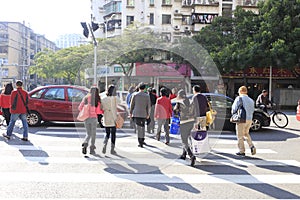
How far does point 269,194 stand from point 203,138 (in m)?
2.20

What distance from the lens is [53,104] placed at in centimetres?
1196

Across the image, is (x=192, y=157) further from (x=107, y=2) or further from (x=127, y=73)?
(x=107, y=2)

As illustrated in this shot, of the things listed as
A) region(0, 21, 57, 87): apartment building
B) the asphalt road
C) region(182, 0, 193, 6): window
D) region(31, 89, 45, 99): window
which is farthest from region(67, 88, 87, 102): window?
region(0, 21, 57, 87): apartment building

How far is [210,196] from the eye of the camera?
5.05 metres

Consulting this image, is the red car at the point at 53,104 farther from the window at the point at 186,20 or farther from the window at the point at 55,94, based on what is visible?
the window at the point at 186,20

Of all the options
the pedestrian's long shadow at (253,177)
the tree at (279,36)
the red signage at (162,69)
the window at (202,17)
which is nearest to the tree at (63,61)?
the red signage at (162,69)

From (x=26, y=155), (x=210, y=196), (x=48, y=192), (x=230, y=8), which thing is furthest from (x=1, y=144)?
(x=230, y=8)

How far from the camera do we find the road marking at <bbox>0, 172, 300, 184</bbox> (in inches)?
226

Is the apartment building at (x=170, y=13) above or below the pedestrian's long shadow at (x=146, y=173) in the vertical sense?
above

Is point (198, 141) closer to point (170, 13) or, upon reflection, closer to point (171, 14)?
point (171, 14)

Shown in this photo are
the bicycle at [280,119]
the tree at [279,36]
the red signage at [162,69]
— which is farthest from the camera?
the red signage at [162,69]

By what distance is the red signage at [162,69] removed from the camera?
2746 centimetres

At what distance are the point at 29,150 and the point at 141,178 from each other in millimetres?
3507

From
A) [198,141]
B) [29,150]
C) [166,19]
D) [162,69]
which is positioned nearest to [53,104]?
[29,150]
